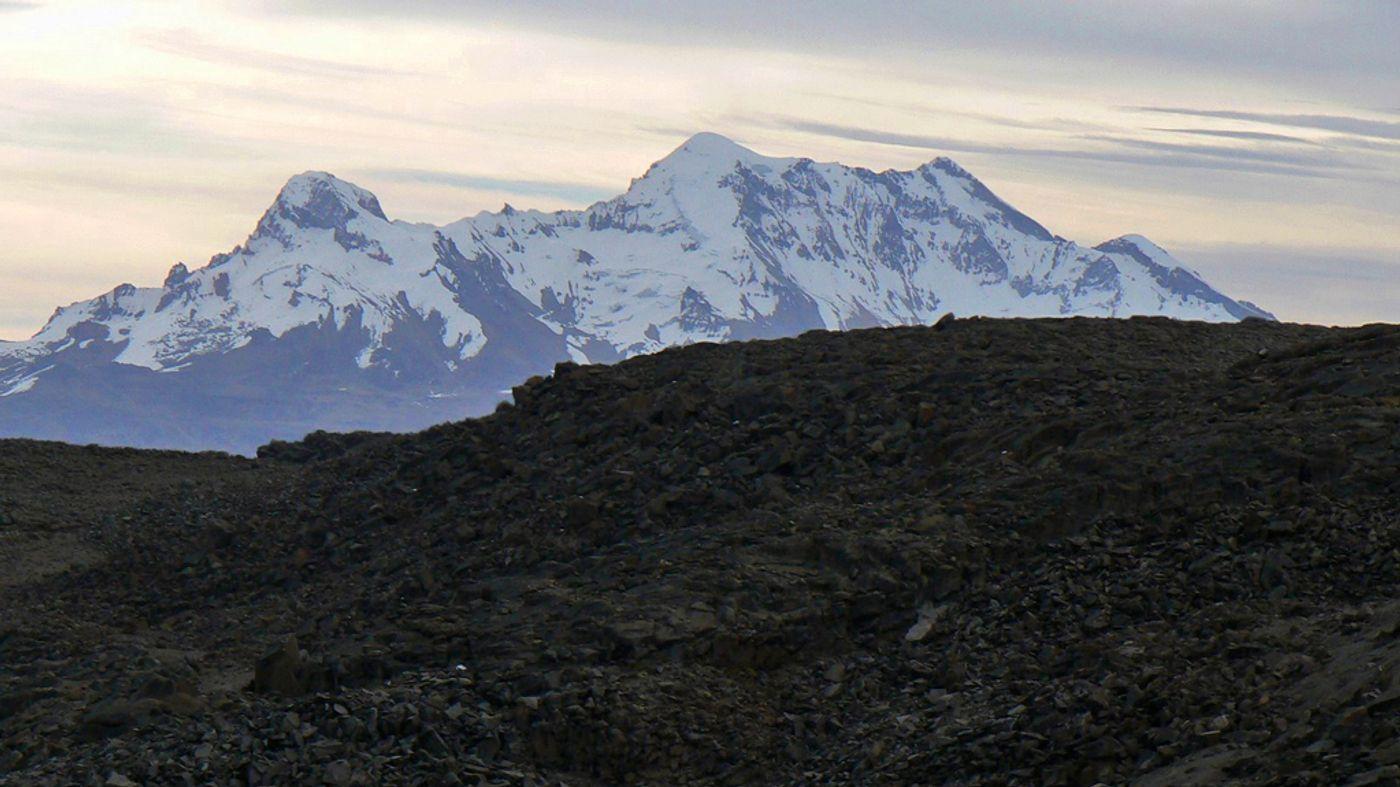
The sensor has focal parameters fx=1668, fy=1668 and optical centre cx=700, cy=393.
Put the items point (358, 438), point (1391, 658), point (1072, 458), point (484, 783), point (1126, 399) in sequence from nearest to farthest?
point (1391, 658) < point (484, 783) < point (1072, 458) < point (1126, 399) < point (358, 438)

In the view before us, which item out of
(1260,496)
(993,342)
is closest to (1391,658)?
(1260,496)

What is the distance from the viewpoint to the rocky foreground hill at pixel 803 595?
1380 cm

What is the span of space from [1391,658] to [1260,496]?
483 cm

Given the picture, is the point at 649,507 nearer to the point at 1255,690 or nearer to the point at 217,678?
the point at 217,678

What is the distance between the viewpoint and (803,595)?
55.7 ft

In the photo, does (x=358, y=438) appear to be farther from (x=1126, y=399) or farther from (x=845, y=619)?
(x=845, y=619)

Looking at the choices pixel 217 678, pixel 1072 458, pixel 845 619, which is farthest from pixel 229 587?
pixel 1072 458

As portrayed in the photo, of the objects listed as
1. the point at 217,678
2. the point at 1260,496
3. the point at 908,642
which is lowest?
the point at 217,678

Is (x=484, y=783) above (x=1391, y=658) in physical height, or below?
below

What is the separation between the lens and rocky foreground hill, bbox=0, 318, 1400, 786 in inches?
543

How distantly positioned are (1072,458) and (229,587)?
11.7 meters

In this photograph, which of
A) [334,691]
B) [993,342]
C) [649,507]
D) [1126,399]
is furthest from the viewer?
[993,342]

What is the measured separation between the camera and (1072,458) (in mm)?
19188

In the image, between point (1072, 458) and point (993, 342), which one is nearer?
point (1072, 458)
